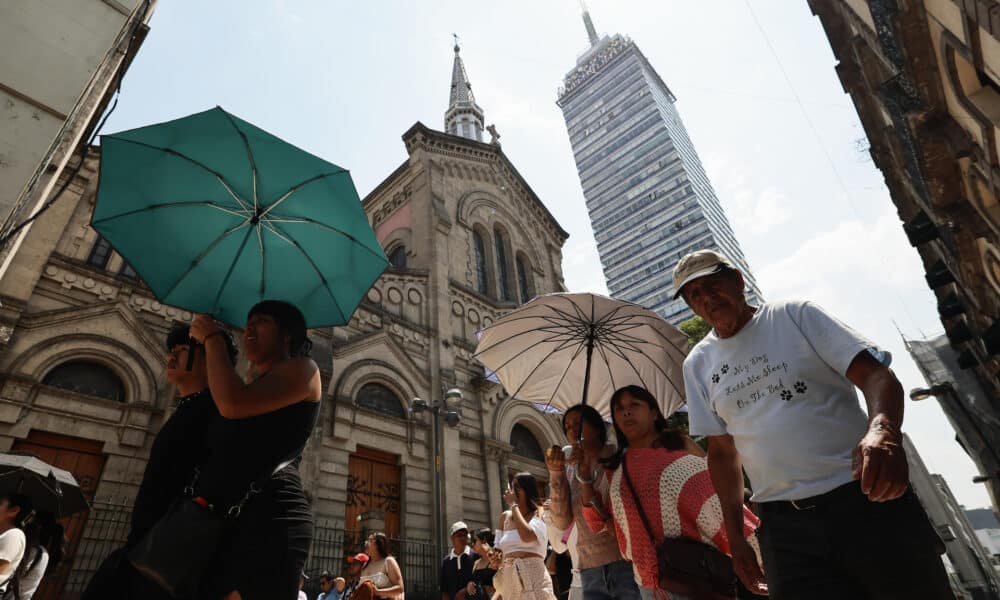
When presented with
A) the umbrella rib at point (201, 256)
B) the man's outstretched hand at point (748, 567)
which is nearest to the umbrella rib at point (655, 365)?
the man's outstretched hand at point (748, 567)

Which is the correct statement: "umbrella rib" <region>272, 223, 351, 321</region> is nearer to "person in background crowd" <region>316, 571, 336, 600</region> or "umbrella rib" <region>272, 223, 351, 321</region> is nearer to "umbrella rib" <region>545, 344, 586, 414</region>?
"umbrella rib" <region>545, 344, 586, 414</region>

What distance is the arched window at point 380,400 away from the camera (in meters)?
12.6

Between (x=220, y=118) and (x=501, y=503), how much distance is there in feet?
43.0

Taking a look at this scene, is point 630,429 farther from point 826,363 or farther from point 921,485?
point 921,485

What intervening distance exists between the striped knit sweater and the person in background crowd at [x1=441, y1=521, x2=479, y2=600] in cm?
452

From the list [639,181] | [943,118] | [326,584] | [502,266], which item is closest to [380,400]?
[326,584]

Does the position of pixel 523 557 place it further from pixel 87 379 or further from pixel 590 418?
pixel 87 379

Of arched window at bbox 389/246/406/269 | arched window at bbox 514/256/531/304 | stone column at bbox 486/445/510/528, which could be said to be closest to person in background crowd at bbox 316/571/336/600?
stone column at bbox 486/445/510/528

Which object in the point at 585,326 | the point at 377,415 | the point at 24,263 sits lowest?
the point at 585,326

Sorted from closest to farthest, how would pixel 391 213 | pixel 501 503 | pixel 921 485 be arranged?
1. pixel 501 503
2. pixel 391 213
3. pixel 921 485

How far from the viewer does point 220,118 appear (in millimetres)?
3266

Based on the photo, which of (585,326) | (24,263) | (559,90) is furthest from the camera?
(559,90)

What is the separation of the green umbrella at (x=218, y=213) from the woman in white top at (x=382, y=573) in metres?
4.02

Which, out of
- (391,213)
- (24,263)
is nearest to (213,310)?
(24,263)
